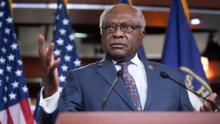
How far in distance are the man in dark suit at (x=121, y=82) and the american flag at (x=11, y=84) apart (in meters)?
1.84

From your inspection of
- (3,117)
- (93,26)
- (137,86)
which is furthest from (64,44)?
(93,26)

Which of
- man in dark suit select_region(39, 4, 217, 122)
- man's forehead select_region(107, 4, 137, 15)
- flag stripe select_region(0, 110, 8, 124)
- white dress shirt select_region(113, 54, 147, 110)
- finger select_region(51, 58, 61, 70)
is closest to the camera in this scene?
finger select_region(51, 58, 61, 70)

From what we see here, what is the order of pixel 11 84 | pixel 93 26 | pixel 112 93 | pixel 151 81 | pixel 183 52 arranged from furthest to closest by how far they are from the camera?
1. pixel 93 26
2. pixel 183 52
3. pixel 11 84
4. pixel 151 81
5. pixel 112 93

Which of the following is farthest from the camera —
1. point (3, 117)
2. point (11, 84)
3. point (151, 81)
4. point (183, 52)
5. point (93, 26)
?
point (93, 26)

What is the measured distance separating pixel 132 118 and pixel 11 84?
2.59 m

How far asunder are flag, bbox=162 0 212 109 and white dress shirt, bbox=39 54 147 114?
5.98 feet

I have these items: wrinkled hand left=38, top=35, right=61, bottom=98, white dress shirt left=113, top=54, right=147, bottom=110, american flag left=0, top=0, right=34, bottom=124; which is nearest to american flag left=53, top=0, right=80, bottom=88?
american flag left=0, top=0, right=34, bottom=124

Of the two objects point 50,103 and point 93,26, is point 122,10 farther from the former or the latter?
point 93,26

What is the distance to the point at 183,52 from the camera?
3.98 m

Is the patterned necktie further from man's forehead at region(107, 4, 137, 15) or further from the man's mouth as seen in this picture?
man's forehead at region(107, 4, 137, 15)

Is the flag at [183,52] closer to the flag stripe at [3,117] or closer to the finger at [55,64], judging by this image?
the flag stripe at [3,117]

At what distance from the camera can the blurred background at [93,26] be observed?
538 centimetres

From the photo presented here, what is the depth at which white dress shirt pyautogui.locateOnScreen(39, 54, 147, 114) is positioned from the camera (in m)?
1.78

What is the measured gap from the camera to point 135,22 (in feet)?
6.88
